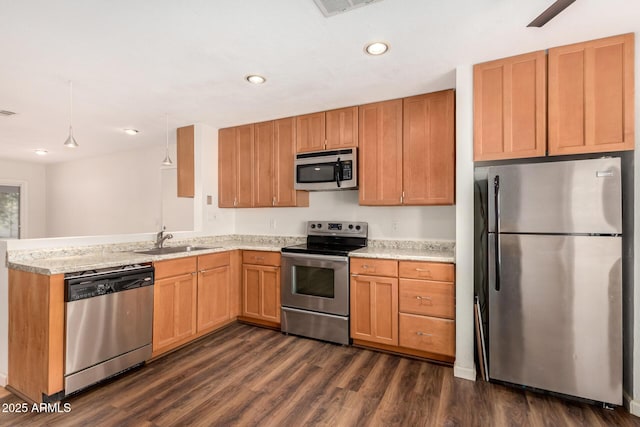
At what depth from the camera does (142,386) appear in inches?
89.0

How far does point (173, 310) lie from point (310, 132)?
229 cm

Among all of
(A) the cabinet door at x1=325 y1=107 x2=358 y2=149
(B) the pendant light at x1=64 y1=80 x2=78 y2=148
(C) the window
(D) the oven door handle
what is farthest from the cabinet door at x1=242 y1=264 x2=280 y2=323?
(C) the window

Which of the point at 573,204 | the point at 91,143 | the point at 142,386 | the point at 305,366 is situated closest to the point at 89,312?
the point at 142,386

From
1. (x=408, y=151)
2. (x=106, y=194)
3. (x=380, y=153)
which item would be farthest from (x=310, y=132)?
(x=106, y=194)

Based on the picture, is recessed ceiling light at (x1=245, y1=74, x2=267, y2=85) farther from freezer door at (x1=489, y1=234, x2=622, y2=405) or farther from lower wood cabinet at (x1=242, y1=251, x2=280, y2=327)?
freezer door at (x1=489, y1=234, x2=622, y2=405)

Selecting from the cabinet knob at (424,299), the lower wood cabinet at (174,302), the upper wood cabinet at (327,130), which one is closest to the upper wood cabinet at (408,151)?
the upper wood cabinet at (327,130)

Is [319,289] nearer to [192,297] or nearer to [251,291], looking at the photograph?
[251,291]

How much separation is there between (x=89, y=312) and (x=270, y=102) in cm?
237

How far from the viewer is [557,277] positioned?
206 centimetres

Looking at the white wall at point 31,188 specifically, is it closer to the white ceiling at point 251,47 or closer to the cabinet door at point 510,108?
the white ceiling at point 251,47

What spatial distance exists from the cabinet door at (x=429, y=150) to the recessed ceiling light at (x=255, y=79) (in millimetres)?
1374

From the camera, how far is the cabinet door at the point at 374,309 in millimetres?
2744

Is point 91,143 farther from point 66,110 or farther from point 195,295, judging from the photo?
point 195,295

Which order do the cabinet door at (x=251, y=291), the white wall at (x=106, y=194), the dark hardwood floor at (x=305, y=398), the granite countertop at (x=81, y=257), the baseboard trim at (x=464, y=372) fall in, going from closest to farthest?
1. the dark hardwood floor at (x=305, y=398)
2. the granite countertop at (x=81, y=257)
3. the baseboard trim at (x=464, y=372)
4. the cabinet door at (x=251, y=291)
5. the white wall at (x=106, y=194)
